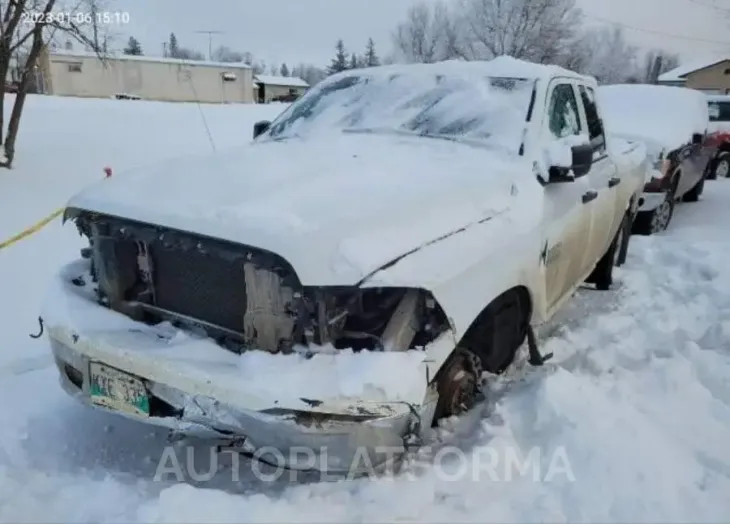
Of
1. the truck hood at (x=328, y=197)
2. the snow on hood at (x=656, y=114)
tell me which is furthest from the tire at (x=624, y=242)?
the truck hood at (x=328, y=197)

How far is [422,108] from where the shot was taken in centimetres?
398

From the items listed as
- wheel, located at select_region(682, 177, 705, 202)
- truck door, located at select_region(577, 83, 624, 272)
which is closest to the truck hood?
truck door, located at select_region(577, 83, 624, 272)

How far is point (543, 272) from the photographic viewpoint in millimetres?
3316

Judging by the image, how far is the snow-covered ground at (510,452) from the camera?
243cm

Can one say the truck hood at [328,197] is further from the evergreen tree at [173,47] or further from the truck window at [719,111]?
the evergreen tree at [173,47]

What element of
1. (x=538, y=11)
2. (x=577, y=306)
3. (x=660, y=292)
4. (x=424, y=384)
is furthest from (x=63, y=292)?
(x=538, y=11)

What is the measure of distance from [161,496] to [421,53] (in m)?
55.5

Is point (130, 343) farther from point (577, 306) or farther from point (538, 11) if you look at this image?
point (538, 11)

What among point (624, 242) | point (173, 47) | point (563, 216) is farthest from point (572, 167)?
point (173, 47)

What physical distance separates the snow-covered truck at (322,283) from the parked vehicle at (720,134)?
41.3ft

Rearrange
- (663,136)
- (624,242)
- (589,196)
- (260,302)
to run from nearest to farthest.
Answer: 1. (260,302)
2. (589,196)
3. (624,242)
4. (663,136)

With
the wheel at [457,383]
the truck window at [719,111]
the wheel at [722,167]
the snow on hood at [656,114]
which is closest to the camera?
the wheel at [457,383]

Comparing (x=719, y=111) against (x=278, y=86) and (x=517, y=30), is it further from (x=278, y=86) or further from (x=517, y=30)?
(x=278, y=86)

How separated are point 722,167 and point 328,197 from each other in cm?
1486
